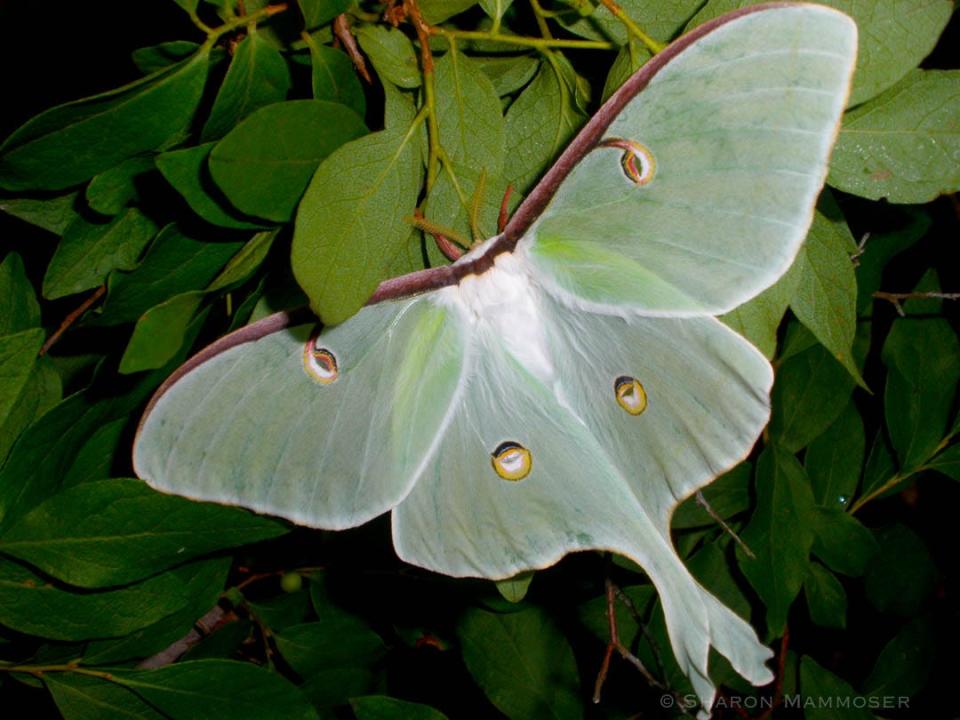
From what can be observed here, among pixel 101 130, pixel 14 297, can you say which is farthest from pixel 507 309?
pixel 14 297

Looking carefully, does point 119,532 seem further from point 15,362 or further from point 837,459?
point 837,459

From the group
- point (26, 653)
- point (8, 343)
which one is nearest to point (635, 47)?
point (8, 343)

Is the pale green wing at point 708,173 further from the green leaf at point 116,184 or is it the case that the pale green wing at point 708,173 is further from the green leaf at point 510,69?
the green leaf at point 116,184

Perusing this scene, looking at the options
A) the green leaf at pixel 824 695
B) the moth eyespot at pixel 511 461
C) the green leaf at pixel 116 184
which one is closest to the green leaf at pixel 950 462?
the green leaf at pixel 824 695

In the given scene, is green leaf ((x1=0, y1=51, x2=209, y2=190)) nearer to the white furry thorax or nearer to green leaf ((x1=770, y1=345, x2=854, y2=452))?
the white furry thorax

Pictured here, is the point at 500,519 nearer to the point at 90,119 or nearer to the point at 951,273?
the point at 90,119

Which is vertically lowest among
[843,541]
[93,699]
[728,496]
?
[843,541]

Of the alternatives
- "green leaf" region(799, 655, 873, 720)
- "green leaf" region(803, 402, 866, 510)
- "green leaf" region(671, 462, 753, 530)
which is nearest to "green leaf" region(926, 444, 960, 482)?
"green leaf" region(803, 402, 866, 510)
